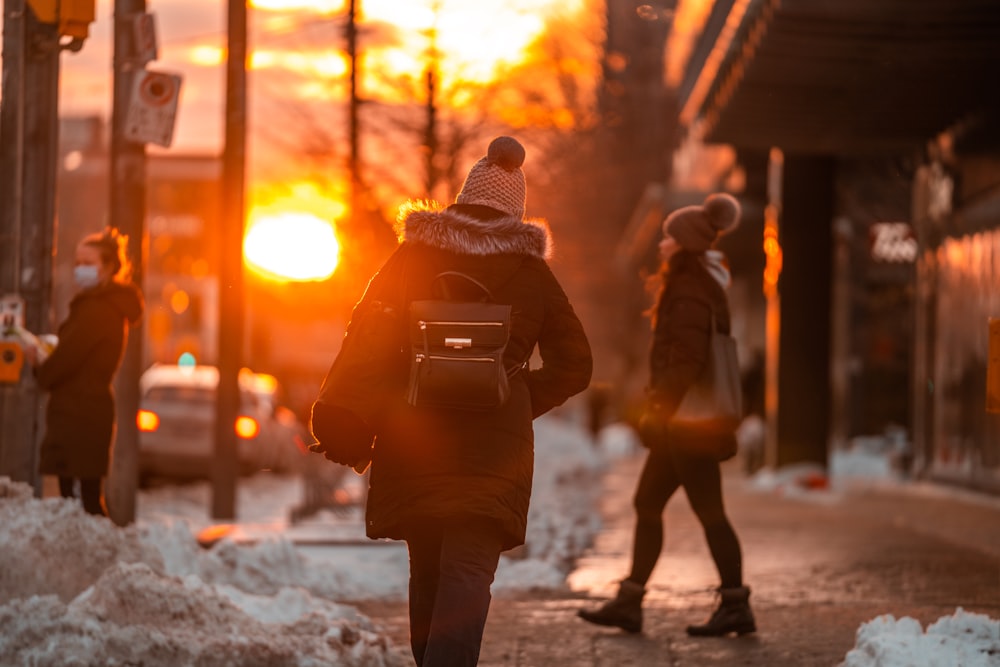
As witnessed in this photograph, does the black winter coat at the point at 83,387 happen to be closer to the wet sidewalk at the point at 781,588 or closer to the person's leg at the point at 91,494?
the person's leg at the point at 91,494

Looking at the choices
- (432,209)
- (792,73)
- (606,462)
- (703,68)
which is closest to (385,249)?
(703,68)

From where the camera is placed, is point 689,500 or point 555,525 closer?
point 689,500

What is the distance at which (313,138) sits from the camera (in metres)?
28.0

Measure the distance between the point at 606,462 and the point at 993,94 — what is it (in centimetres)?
1326

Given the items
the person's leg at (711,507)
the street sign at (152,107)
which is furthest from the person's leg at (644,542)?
the street sign at (152,107)

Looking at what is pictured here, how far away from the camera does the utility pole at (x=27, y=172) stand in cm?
909

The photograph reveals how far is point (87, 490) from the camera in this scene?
27.3 feet

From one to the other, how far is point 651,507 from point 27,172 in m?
3.75

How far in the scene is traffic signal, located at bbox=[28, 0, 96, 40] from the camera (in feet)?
29.7

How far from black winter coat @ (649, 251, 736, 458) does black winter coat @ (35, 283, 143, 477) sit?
253 centimetres

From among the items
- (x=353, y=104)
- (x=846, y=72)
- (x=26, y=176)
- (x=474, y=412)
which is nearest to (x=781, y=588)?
(x=26, y=176)

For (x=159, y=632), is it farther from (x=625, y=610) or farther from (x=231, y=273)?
(x=231, y=273)

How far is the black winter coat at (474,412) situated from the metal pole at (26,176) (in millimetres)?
4597

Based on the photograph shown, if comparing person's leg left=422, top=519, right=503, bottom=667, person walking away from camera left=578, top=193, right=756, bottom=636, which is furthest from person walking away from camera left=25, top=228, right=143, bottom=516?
person's leg left=422, top=519, right=503, bottom=667
